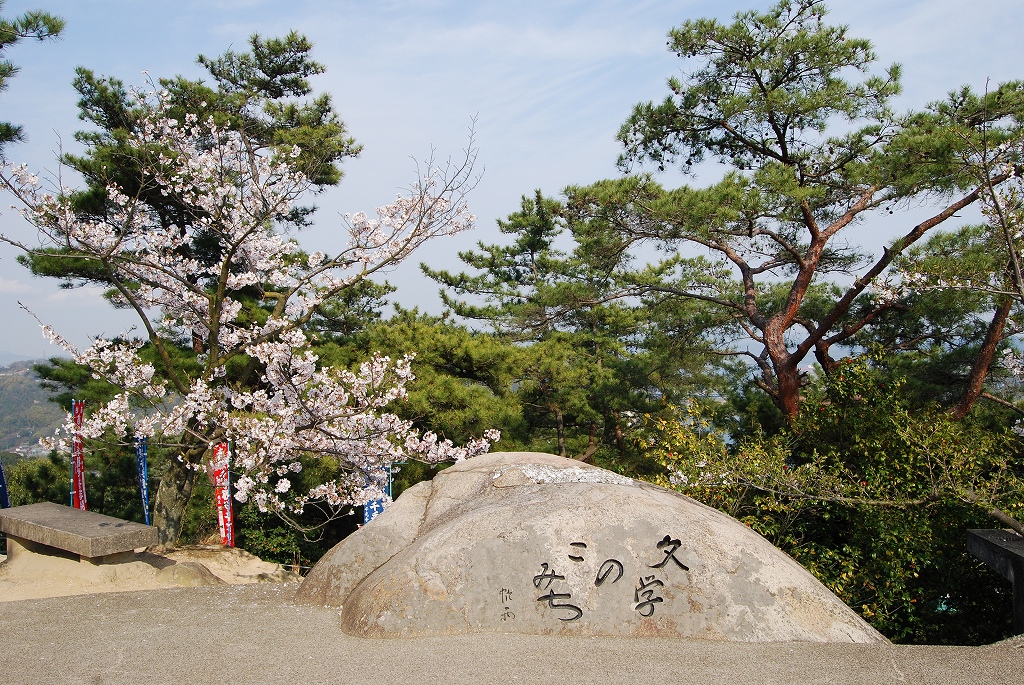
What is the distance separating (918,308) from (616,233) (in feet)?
14.2

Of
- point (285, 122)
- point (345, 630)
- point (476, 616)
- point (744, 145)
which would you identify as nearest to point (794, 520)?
point (476, 616)

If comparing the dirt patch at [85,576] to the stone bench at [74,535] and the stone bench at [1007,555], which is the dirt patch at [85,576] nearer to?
the stone bench at [74,535]

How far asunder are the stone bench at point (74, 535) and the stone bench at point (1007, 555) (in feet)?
20.4

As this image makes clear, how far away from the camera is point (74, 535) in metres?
5.79

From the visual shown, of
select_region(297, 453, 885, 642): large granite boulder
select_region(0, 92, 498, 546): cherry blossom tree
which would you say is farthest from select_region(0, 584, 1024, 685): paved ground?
select_region(0, 92, 498, 546): cherry blossom tree

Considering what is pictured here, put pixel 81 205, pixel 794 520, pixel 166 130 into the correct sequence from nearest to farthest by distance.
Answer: pixel 794 520, pixel 166 130, pixel 81 205

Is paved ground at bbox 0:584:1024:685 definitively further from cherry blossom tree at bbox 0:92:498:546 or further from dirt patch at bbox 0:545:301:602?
cherry blossom tree at bbox 0:92:498:546

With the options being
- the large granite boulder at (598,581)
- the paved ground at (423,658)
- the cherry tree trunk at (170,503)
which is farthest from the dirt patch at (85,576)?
the large granite boulder at (598,581)

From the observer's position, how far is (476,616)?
4484 millimetres

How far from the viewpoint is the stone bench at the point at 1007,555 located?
4953mm

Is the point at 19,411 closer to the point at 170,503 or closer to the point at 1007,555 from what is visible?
the point at 170,503

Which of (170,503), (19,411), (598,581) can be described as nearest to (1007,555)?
(598,581)

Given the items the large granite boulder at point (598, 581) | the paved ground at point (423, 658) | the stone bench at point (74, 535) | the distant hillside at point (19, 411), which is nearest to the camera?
the paved ground at point (423, 658)

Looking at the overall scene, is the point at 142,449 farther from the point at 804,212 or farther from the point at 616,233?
the point at 804,212
